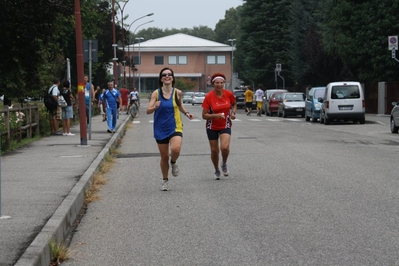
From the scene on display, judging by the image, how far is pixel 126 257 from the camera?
24.1ft

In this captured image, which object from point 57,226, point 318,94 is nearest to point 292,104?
point 318,94

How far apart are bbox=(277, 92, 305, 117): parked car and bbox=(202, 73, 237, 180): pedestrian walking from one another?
32058mm

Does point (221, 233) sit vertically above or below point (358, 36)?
below

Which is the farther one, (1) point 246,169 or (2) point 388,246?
(1) point 246,169

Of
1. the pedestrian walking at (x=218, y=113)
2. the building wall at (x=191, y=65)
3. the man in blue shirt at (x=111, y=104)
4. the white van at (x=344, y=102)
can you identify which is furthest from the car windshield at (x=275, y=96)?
the building wall at (x=191, y=65)

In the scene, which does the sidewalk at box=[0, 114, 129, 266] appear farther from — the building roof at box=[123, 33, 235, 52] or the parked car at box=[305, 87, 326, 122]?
the building roof at box=[123, 33, 235, 52]

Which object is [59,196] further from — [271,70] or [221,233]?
[271,70]

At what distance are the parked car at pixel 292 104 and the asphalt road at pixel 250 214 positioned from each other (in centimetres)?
2781

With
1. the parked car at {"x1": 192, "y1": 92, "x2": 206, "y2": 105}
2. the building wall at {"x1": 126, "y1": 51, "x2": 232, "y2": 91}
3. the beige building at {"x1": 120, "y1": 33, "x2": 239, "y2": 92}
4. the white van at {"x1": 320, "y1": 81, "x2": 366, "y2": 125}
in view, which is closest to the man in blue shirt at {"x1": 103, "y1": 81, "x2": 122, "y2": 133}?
the white van at {"x1": 320, "y1": 81, "x2": 366, "y2": 125}

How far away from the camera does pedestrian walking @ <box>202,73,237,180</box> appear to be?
1372cm

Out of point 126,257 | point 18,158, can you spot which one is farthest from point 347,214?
point 18,158

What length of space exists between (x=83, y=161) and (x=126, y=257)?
9.03 m

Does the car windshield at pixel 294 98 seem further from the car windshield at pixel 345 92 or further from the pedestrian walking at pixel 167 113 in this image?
the pedestrian walking at pixel 167 113

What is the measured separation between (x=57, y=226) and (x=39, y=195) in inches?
112
